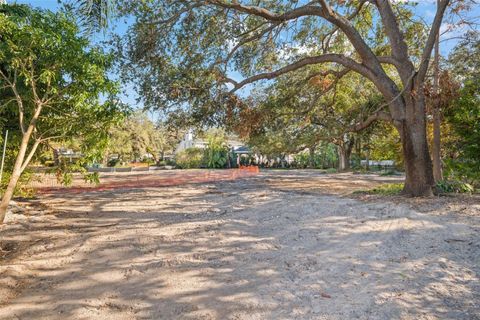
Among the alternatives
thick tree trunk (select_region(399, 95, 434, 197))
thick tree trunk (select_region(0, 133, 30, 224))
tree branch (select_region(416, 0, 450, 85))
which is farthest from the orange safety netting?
tree branch (select_region(416, 0, 450, 85))

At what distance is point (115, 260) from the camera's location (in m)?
4.57

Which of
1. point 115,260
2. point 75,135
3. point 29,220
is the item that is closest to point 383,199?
point 115,260

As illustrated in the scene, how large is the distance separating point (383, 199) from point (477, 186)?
4.15 m

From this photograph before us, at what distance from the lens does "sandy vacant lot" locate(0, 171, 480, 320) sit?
332cm

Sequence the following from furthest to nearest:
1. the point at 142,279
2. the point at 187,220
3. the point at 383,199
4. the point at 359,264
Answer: the point at 383,199
the point at 187,220
the point at 359,264
the point at 142,279

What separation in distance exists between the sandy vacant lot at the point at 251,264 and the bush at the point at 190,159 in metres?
29.2

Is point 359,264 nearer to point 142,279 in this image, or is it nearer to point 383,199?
point 142,279

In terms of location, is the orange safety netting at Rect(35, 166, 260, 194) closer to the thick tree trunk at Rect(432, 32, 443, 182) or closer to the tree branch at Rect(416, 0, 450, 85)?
the thick tree trunk at Rect(432, 32, 443, 182)

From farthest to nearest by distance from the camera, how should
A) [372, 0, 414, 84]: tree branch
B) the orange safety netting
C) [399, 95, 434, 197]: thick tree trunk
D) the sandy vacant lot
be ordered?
the orange safety netting
[372, 0, 414, 84]: tree branch
[399, 95, 434, 197]: thick tree trunk
the sandy vacant lot

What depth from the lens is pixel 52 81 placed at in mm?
6434

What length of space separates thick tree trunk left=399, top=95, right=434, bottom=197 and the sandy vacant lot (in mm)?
1298

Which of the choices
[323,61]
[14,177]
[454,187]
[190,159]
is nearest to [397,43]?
[323,61]

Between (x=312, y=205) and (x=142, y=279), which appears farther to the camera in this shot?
(x=312, y=205)

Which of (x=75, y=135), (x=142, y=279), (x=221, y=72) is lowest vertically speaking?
(x=142, y=279)
